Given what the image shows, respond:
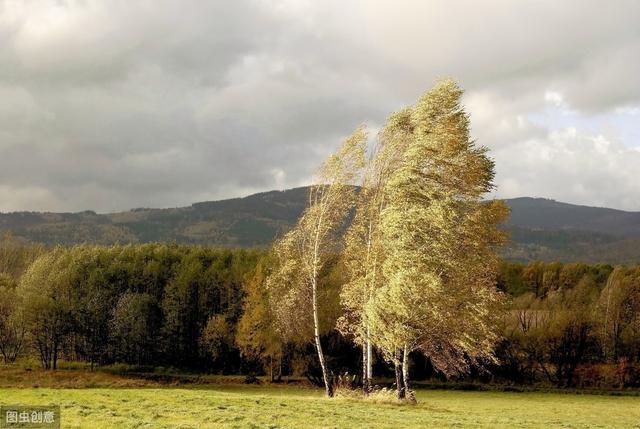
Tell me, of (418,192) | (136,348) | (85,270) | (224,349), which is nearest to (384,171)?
(418,192)

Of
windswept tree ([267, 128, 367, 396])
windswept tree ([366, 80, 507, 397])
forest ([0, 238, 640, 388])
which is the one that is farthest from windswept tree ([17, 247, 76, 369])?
windswept tree ([366, 80, 507, 397])

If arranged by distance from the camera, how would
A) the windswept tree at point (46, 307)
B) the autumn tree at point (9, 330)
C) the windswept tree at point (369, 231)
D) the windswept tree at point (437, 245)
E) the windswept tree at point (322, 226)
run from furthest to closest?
1. the autumn tree at point (9, 330)
2. the windswept tree at point (46, 307)
3. the windswept tree at point (322, 226)
4. the windswept tree at point (369, 231)
5. the windswept tree at point (437, 245)

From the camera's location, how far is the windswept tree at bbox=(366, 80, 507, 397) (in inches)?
1366

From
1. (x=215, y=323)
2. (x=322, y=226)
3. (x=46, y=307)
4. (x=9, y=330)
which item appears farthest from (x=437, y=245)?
(x=9, y=330)

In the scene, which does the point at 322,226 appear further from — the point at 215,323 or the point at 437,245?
the point at 215,323

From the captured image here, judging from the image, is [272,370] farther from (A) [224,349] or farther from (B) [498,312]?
(B) [498,312]

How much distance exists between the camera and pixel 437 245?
1366 inches

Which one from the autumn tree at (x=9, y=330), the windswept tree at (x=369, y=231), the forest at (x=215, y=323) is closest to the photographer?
the windswept tree at (x=369, y=231)

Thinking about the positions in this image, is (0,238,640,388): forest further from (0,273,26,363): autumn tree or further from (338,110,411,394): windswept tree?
(338,110,411,394): windswept tree

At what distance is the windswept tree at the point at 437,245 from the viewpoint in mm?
34688

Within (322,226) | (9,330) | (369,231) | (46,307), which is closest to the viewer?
(369,231)

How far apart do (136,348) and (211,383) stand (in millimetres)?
26014

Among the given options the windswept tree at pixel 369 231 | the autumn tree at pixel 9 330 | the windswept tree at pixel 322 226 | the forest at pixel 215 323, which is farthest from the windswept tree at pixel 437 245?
the autumn tree at pixel 9 330

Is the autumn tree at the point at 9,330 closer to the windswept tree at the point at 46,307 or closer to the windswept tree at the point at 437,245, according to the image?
the windswept tree at the point at 46,307
